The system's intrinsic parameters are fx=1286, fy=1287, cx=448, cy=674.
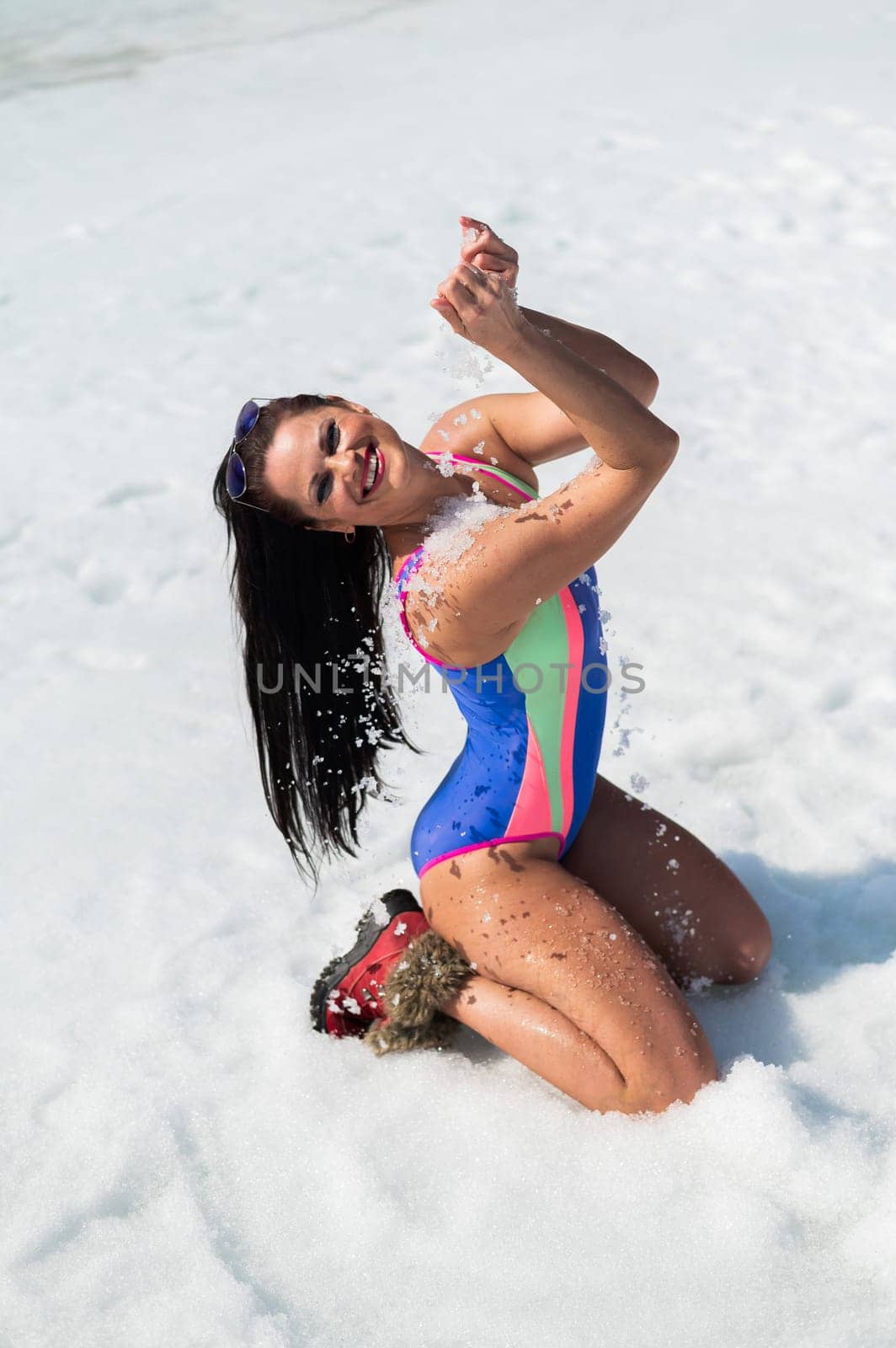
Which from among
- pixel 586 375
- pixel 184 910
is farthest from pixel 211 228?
pixel 586 375

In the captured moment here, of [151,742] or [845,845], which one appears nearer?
[845,845]

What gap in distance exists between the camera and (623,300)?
17.8 feet

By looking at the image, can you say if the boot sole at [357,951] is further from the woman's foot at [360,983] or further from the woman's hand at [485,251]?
the woman's hand at [485,251]

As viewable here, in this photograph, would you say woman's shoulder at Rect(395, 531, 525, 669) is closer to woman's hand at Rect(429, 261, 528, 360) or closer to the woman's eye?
the woman's eye

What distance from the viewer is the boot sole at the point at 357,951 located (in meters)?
2.61

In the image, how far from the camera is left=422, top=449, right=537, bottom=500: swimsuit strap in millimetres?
2414

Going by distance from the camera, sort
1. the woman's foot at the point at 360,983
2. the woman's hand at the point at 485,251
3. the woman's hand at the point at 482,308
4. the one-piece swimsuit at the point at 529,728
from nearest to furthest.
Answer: the woman's hand at the point at 482,308 < the woman's hand at the point at 485,251 < the one-piece swimsuit at the point at 529,728 < the woman's foot at the point at 360,983

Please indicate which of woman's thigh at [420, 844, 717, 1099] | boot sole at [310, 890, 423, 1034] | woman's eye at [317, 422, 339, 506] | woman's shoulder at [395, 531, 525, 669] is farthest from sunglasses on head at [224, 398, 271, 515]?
boot sole at [310, 890, 423, 1034]

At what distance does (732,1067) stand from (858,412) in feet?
9.80

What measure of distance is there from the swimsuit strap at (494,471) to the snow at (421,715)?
0.99ft

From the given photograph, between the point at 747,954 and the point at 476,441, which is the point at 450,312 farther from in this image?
the point at 747,954

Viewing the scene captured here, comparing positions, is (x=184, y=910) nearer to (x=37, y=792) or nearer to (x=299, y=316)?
(x=37, y=792)

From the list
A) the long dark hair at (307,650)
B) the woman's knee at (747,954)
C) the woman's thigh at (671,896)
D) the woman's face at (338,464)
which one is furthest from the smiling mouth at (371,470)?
the woman's knee at (747,954)

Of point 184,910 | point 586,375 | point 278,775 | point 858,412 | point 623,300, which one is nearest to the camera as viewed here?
point 586,375
